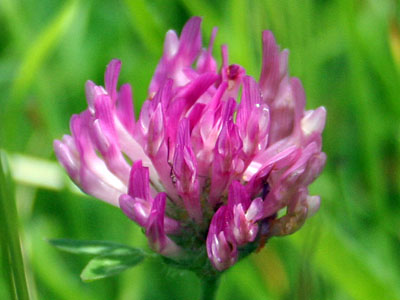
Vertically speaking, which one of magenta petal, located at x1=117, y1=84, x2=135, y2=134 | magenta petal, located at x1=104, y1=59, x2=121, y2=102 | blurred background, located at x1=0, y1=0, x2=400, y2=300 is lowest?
blurred background, located at x1=0, y1=0, x2=400, y2=300

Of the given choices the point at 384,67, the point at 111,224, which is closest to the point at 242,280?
the point at 111,224

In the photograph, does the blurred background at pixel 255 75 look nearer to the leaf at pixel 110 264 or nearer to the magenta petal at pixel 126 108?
the leaf at pixel 110 264

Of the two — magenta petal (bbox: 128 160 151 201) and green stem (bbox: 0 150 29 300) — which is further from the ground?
green stem (bbox: 0 150 29 300)

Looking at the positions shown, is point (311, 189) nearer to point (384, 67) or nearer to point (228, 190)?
point (384, 67)

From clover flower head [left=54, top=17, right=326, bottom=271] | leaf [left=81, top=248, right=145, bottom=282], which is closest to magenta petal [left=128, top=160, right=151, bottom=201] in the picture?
clover flower head [left=54, top=17, right=326, bottom=271]

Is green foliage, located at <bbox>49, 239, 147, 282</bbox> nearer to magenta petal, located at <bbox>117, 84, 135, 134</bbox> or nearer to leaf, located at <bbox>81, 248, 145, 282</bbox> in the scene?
leaf, located at <bbox>81, 248, 145, 282</bbox>

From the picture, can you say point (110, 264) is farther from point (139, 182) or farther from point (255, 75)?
point (255, 75)
